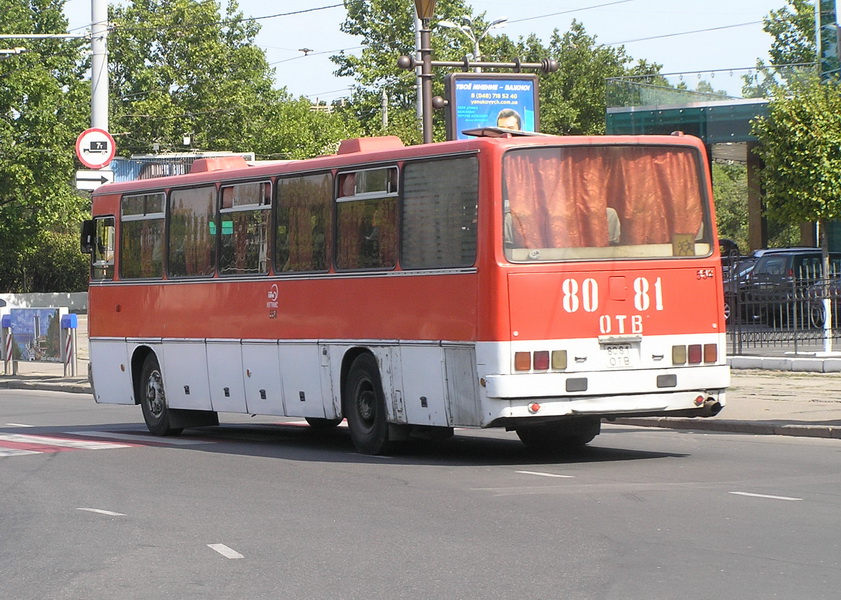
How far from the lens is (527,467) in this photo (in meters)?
13.2

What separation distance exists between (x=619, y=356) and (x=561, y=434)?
2.04 meters

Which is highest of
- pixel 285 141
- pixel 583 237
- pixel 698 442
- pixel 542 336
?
pixel 285 141

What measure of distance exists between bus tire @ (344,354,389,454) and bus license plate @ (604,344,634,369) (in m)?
2.34

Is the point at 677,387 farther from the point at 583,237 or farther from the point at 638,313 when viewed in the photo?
the point at 583,237

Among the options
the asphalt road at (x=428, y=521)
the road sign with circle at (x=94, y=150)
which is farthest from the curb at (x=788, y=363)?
the road sign with circle at (x=94, y=150)

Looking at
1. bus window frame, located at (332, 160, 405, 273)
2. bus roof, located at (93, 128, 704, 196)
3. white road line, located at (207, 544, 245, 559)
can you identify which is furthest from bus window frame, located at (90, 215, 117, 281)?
white road line, located at (207, 544, 245, 559)

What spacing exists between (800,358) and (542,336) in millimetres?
11945

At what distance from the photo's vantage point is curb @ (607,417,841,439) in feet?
50.4

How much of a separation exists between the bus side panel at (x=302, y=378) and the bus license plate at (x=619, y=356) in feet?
11.1

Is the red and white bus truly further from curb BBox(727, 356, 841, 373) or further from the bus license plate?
curb BBox(727, 356, 841, 373)

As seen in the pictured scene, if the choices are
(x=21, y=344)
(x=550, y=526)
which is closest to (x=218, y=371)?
(x=550, y=526)

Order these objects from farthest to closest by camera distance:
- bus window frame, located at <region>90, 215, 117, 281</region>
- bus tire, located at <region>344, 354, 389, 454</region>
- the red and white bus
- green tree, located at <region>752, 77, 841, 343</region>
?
green tree, located at <region>752, 77, 841, 343</region>, bus window frame, located at <region>90, 215, 117, 281</region>, bus tire, located at <region>344, 354, 389, 454</region>, the red and white bus

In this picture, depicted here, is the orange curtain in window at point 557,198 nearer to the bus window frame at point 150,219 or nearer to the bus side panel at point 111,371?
the bus window frame at point 150,219

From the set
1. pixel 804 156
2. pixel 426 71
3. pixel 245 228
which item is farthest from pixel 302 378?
pixel 804 156
